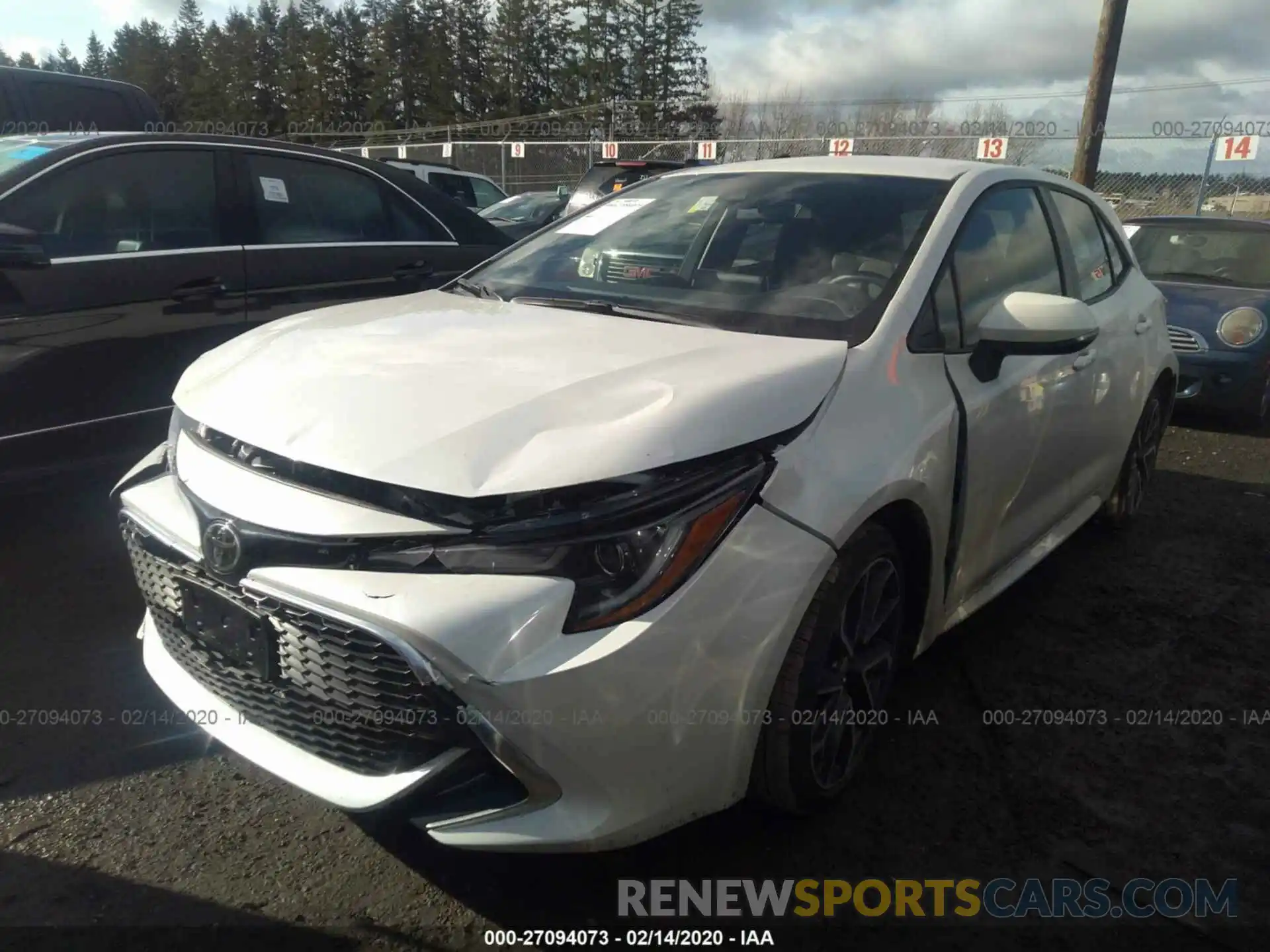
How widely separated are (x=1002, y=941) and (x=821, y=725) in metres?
0.60

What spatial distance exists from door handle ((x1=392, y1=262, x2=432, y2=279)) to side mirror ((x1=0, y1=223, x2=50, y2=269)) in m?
1.71

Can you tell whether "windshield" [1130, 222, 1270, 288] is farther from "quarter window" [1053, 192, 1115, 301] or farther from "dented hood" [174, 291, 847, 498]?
"dented hood" [174, 291, 847, 498]

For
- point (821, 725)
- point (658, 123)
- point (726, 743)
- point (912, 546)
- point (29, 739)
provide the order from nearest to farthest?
point (726, 743), point (821, 725), point (912, 546), point (29, 739), point (658, 123)

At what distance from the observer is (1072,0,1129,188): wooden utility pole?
33.1 feet

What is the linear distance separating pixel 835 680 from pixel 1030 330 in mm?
1114

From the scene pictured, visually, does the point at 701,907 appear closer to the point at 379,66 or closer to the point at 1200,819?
the point at 1200,819

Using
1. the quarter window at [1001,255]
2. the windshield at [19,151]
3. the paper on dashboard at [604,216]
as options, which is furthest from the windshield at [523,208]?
the quarter window at [1001,255]

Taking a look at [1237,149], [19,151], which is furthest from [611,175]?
[1237,149]

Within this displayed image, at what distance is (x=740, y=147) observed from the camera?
63.3 feet

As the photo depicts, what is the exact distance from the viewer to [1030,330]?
2.58m

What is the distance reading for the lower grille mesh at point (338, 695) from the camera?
5.74 feet

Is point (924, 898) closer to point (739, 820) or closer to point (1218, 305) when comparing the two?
point (739, 820)

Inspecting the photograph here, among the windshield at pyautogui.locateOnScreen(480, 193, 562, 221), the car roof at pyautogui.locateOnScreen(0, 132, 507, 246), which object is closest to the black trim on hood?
the car roof at pyautogui.locateOnScreen(0, 132, 507, 246)

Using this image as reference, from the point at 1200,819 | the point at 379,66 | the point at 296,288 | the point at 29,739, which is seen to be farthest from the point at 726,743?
the point at 379,66
